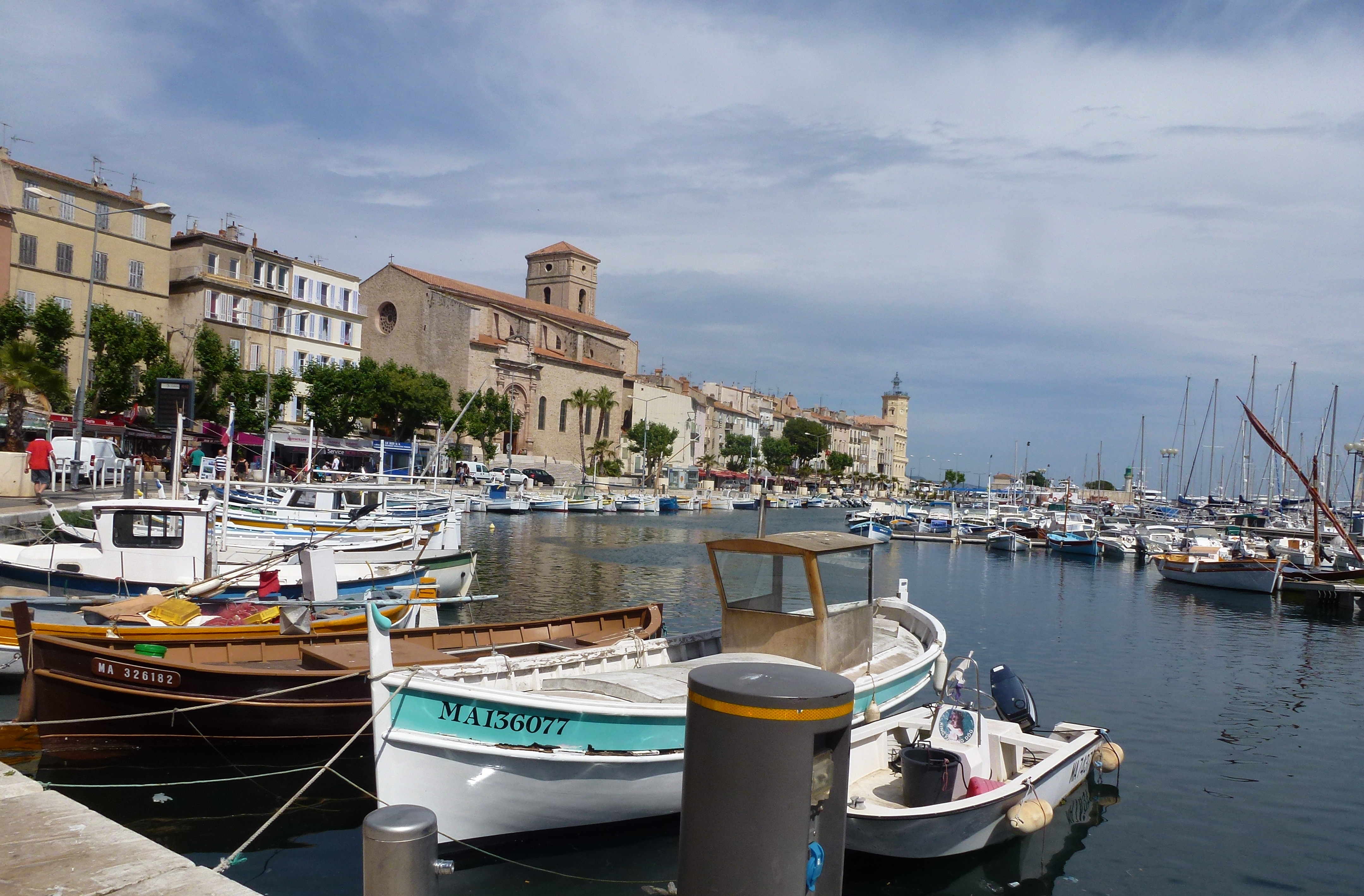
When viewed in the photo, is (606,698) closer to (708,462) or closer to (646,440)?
(646,440)

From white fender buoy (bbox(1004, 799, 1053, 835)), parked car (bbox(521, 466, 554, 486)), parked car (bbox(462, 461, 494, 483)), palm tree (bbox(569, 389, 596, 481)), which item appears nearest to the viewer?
white fender buoy (bbox(1004, 799, 1053, 835))

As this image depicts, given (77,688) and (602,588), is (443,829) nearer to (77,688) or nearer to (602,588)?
(77,688)

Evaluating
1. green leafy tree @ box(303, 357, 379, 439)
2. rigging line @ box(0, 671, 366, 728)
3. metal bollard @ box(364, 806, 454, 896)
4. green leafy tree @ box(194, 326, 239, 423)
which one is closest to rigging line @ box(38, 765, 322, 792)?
rigging line @ box(0, 671, 366, 728)

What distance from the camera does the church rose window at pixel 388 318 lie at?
82812 millimetres

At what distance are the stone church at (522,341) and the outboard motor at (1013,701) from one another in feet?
214

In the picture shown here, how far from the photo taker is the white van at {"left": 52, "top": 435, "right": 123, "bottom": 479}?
34.0m

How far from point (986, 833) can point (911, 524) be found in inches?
2350

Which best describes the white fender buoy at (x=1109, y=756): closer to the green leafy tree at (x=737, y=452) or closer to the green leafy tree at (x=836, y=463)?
the green leafy tree at (x=737, y=452)

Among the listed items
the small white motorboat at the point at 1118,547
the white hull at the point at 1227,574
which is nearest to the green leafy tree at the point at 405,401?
the small white motorboat at the point at 1118,547

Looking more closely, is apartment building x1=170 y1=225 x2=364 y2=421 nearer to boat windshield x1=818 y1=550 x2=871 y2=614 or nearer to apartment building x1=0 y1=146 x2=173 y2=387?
apartment building x1=0 y1=146 x2=173 y2=387

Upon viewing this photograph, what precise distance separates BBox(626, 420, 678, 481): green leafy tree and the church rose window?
26.0m

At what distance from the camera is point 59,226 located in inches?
1785

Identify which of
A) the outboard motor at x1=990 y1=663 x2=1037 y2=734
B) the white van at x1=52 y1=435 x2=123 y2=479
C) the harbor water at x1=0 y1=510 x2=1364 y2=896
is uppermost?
the white van at x1=52 y1=435 x2=123 y2=479

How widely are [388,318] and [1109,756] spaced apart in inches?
3137
